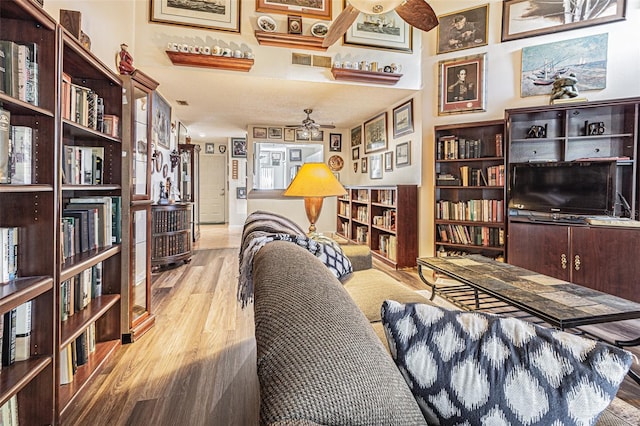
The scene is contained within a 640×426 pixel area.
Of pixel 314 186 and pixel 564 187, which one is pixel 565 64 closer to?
pixel 564 187

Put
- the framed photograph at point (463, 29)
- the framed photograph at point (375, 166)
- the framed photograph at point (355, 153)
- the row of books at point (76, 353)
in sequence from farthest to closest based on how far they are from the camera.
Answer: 1. the framed photograph at point (355, 153)
2. the framed photograph at point (375, 166)
3. the framed photograph at point (463, 29)
4. the row of books at point (76, 353)

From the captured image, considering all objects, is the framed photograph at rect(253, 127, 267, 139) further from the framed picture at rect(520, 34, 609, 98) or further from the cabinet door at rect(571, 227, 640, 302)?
the cabinet door at rect(571, 227, 640, 302)

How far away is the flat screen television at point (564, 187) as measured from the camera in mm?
2883

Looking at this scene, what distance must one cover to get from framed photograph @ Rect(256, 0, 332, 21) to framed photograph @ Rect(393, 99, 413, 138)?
1.47 meters

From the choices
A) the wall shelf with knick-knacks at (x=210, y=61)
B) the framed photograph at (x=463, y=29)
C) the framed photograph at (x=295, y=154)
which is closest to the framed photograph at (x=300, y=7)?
the wall shelf with knick-knacks at (x=210, y=61)

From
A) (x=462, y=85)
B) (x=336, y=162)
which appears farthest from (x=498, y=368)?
(x=336, y=162)

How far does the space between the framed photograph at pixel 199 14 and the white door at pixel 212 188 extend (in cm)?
582

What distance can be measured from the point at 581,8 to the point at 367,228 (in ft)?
11.6

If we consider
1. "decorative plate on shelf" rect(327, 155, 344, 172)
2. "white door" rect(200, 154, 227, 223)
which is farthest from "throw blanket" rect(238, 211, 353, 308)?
"white door" rect(200, 154, 227, 223)

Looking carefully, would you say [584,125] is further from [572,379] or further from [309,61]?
[572,379]

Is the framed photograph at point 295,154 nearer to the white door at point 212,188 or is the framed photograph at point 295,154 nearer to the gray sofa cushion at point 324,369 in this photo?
the white door at point 212,188

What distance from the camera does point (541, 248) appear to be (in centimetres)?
304

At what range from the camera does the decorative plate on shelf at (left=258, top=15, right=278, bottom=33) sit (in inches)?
128

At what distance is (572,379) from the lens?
49cm
